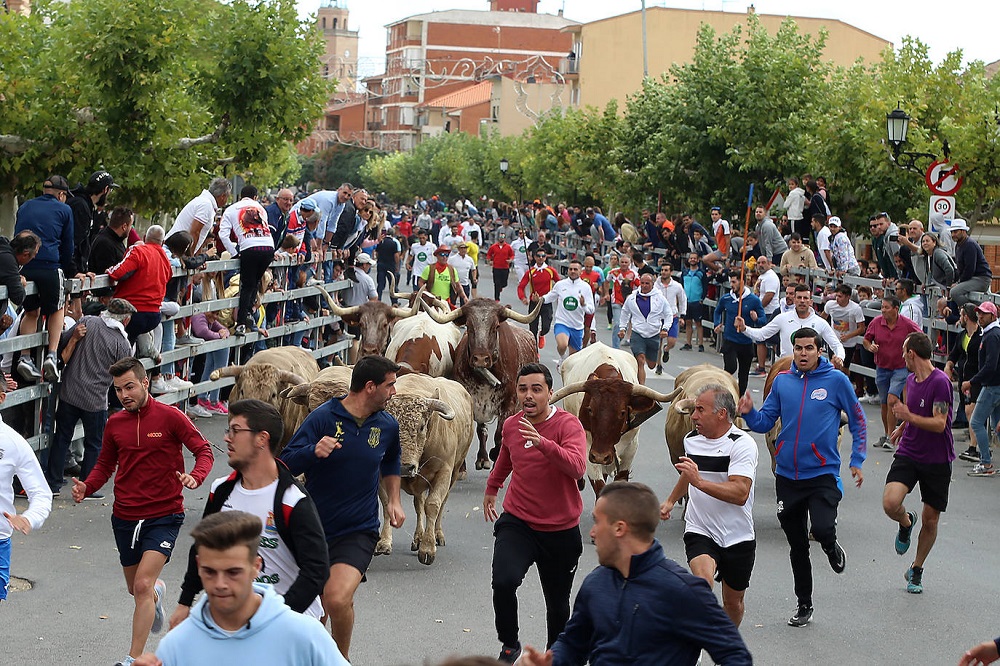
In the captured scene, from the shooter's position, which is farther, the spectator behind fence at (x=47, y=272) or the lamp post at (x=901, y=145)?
the lamp post at (x=901, y=145)

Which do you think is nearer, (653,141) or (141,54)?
(141,54)

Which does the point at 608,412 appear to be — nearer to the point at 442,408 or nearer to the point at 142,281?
the point at 442,408

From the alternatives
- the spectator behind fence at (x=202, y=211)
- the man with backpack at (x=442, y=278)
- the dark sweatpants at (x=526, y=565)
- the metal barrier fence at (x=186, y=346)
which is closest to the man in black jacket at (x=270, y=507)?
the dark sweatpants at (x=526, y=565)

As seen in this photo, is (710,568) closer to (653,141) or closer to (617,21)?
(653,141)

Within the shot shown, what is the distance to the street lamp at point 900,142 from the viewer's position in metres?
23.2

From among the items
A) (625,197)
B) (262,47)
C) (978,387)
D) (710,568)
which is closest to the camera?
(710,568)

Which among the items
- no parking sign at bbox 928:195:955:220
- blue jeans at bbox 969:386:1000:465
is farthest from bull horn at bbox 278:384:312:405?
no parking sign at bbox 928:195:955:220

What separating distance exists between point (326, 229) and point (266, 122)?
142 inches

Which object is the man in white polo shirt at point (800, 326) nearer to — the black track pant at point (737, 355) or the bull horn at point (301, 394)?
the black track pant at point (737, 355)

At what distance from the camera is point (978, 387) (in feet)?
53.5

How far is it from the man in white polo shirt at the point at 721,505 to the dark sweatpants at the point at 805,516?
121cm

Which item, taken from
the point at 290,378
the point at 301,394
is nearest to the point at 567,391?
the point at 301,394

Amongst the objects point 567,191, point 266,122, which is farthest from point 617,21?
point 266,122

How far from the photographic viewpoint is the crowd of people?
5504 mm
